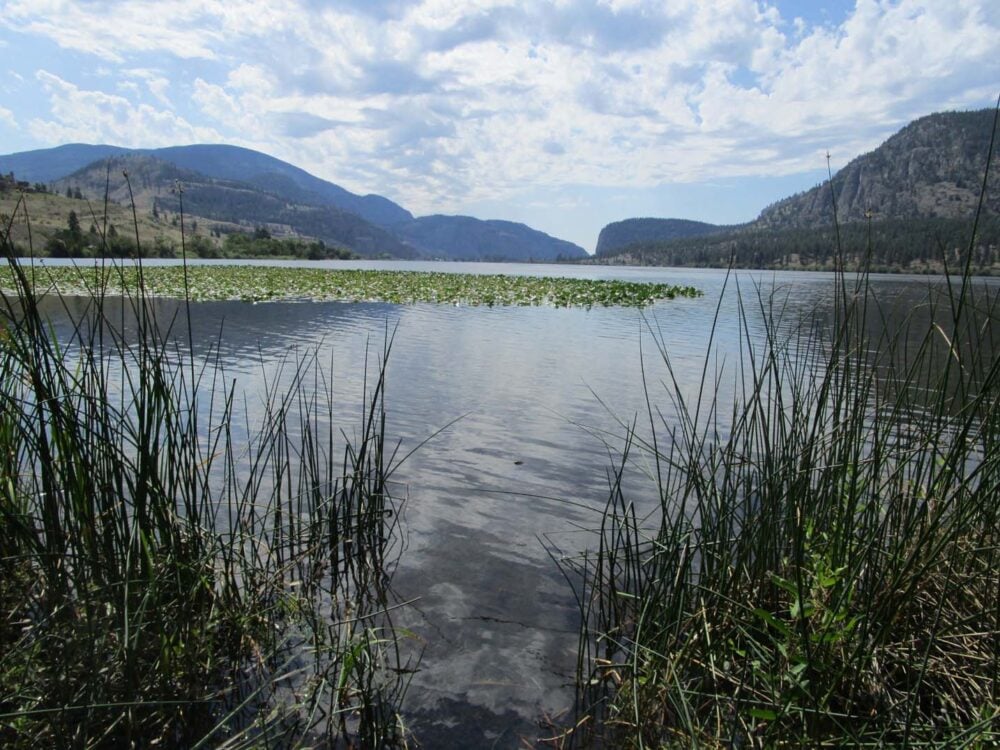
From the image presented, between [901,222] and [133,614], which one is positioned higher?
[901,222]

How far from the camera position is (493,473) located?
269 inches

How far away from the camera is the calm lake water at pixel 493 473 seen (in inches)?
137

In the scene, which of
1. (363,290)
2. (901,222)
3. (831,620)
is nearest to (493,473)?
(831,620)

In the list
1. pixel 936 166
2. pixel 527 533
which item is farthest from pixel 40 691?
pixel 936 166

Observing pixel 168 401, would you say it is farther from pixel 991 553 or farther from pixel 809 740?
pixel 991 553

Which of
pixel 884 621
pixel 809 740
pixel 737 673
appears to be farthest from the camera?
pixel 737 673

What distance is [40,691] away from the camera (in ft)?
7.54

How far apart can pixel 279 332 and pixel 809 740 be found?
15.7 m

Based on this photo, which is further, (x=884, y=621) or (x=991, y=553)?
(x=991, y=553)

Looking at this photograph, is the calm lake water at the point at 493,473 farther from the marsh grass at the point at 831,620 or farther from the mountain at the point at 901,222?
the mountain at the point at 901,222

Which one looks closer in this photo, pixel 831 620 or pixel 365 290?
pixel 831 620

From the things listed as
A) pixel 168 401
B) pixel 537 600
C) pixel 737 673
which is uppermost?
pixel 168 401

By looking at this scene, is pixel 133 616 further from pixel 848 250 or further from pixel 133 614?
pixel 848 250

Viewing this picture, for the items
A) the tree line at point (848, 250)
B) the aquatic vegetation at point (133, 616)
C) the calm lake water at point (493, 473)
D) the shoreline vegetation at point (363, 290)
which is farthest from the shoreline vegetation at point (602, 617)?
the tree line at point (848, 250)
